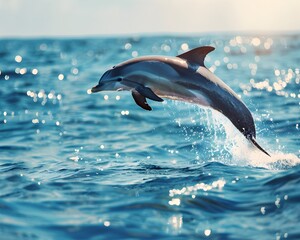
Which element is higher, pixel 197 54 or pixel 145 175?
pixel 197 54

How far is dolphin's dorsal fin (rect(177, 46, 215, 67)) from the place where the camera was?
9.43 meters

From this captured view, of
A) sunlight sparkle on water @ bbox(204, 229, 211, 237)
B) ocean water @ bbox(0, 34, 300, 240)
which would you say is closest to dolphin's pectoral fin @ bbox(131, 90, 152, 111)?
ocean water @ bbox(0, 34, 300, 240)

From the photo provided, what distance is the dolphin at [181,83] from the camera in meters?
9.40

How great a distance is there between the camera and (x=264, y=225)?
7195mm

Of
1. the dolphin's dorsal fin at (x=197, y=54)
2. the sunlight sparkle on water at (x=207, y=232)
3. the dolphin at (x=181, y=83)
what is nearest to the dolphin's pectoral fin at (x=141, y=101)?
the dolphin at (x=181, y=83)

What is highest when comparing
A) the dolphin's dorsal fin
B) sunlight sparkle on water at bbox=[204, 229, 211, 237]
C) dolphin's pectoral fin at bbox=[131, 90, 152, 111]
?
the dolphin's dorsal fin

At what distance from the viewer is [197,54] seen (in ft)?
31.1

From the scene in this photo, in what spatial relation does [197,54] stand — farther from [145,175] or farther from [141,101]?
[145,175]

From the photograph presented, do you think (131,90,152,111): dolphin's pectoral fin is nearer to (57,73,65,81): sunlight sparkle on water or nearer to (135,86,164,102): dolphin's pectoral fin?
(135,86,164,102): dolphin's pectoral fin

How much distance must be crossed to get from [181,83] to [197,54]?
1.75 feet

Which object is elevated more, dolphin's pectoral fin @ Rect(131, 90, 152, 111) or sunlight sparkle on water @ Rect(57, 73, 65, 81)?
dolphin's pectoral fin @ Rect(131, 90, 152, 111)

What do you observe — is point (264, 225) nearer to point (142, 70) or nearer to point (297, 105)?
point (142, 70)

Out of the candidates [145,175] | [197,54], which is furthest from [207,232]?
[197,54]

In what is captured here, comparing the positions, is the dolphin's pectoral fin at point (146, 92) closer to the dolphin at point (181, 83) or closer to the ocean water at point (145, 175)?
the dolphin at point (181, 83)
